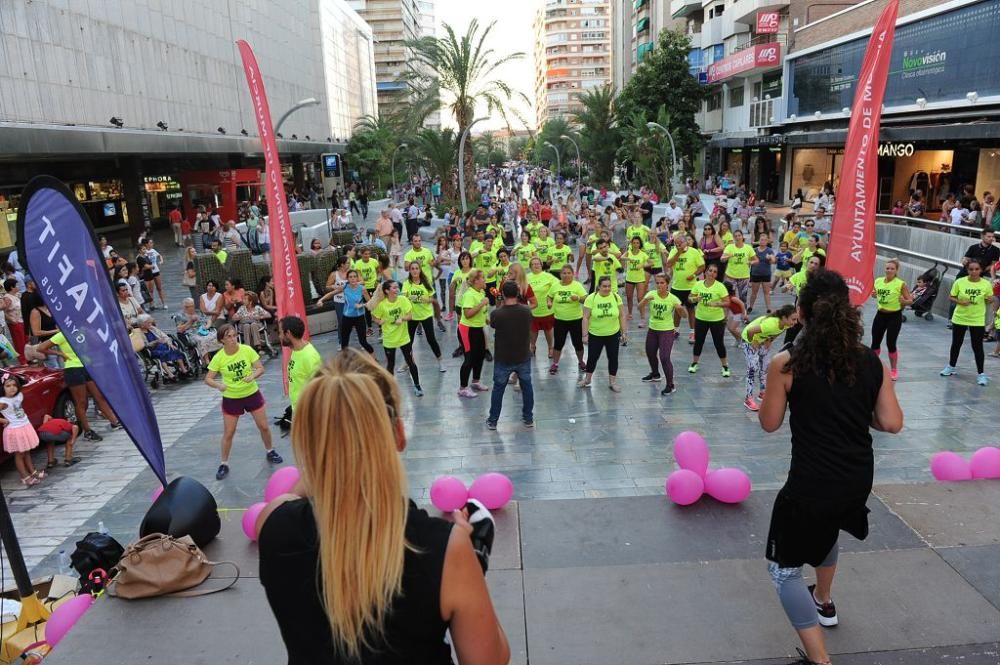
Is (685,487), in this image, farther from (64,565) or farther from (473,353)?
(473,353)

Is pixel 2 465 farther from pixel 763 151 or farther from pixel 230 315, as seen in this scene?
pixel 763 151

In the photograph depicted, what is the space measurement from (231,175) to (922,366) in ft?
108

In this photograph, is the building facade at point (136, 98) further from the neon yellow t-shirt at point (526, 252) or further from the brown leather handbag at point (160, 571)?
the brown leather handbag at point (160, 571)

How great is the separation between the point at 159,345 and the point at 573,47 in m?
153

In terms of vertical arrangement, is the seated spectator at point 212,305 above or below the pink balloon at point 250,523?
above

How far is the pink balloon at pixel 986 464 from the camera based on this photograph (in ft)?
17.2

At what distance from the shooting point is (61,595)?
517 cm

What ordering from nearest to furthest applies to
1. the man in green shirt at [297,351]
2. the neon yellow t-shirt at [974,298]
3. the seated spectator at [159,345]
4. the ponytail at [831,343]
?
1. the ponytail at [831,343]
2. the man in green shirt at [297,351]
3. the neon yellow t-shirt at [974,298]
4. the seated spectator at [159,345]

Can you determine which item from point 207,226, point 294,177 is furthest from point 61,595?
point 294,177

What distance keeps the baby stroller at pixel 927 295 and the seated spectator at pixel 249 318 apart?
11.6 m

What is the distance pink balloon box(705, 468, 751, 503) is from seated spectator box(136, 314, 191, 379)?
932 cm

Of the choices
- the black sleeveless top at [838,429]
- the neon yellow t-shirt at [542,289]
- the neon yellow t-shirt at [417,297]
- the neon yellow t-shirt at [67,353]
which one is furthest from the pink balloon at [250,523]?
the neon yellow t-shirt at [542,289]

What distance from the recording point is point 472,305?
9727 millimetres

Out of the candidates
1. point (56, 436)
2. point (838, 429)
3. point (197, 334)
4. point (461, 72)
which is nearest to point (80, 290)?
point (838, 429)
